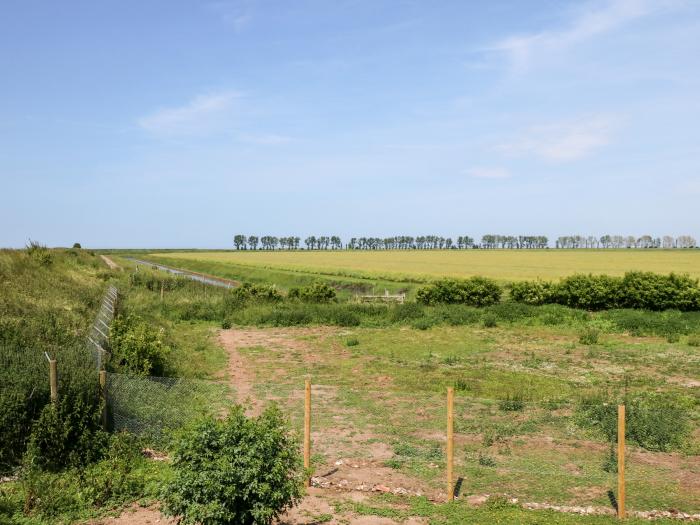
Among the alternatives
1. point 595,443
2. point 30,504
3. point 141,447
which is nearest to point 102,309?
point 141,447

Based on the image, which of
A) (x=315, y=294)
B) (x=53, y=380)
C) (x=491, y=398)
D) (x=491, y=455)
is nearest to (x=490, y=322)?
(x=315, y=294)

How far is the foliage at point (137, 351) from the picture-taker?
1606cm

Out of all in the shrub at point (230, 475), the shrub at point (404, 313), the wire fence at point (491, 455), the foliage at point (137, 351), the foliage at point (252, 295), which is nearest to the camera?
the shrub at point (230, 475)

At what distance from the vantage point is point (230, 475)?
639cm

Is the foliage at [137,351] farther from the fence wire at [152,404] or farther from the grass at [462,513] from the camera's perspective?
the grass at [462,513]

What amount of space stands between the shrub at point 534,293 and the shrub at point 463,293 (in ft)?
5.14

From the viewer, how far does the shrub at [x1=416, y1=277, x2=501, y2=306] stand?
123ft

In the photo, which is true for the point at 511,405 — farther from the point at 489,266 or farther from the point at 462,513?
the point at 489,266

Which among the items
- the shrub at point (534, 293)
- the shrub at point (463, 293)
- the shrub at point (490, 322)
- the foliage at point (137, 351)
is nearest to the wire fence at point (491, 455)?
the foliage at point (137, 351)

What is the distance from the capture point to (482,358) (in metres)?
22.2

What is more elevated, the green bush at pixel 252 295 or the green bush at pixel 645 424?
the green bush at pixel 252 295

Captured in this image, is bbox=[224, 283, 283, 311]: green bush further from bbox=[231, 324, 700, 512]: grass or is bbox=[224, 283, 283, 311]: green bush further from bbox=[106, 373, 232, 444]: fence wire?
bbox=[106, 373, 232, 444]: fence wire

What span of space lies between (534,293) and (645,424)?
2467cm

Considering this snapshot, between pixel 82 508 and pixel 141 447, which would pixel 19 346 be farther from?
pixel 82 508
